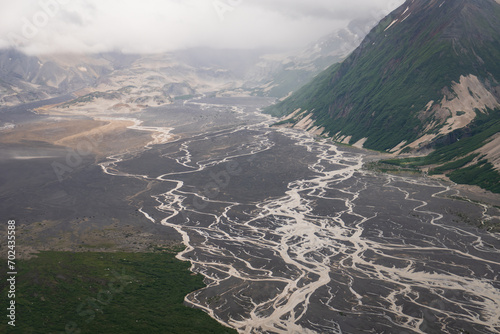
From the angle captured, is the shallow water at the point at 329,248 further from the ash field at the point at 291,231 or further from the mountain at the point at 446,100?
the mountain at the point at 446,100

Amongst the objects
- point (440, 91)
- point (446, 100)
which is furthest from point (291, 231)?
point (440, 91)

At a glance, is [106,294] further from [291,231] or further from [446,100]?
[446,100]

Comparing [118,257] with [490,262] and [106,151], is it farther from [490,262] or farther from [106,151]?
[106,151]

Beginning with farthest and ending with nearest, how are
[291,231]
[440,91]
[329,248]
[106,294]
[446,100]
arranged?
[440,91] → [446,100] → [291,231] → [329,248] → [106,294]

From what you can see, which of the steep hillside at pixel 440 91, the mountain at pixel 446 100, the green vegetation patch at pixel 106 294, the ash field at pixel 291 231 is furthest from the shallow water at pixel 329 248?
the steep hillside at pixel 440 91

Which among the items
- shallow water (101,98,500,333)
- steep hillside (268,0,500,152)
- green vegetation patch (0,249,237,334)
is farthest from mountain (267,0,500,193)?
green vegetation patch (0,249,237,334)

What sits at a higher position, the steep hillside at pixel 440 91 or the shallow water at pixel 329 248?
the steep hillside at pixel 440 91
